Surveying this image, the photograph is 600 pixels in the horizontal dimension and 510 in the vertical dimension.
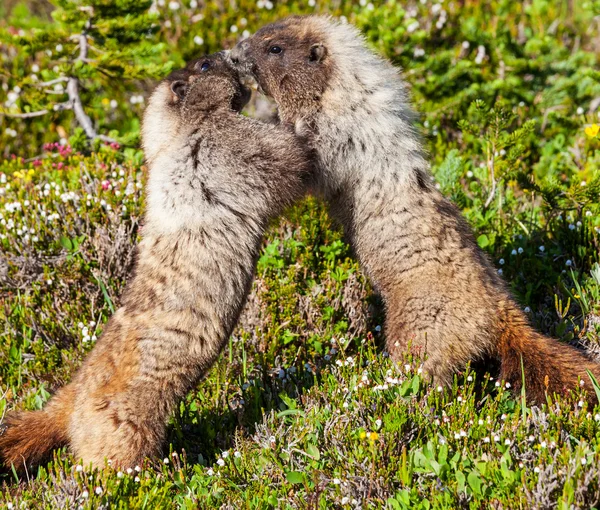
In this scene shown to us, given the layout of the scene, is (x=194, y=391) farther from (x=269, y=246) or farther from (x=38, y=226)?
(x=38, y=226)

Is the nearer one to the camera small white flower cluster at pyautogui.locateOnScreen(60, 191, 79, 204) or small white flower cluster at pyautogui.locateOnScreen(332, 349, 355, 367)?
small white flower cluster at pyautogui.locateOnScreen(332, 349, 355, 367)

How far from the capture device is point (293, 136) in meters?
5.04

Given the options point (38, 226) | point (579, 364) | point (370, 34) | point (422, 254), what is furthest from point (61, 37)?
point (579, 364)

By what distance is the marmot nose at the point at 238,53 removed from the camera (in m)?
5.68

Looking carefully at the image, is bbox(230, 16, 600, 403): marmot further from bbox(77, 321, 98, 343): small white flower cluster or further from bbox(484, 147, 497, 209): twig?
bbox(77, 321, 98, 343): small white flower cluster

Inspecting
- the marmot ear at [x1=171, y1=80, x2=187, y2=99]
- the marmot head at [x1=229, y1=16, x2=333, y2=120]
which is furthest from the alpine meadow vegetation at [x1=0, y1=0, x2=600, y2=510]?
the marmot ear at [x1=171, y1=80, x2=187, y2=99]

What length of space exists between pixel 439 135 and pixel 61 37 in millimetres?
3706

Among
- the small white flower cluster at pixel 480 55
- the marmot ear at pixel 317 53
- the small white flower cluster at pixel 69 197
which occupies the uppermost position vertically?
the marmot ear at pixel 317 53

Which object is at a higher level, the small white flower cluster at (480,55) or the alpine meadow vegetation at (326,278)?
the small white flower cluster at (480,55)

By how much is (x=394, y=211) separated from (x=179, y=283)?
59.3 inches

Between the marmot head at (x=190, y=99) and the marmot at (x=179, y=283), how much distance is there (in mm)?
15

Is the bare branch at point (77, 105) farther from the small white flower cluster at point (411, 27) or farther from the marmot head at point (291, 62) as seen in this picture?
the small white flower cluster at point (411, 27)

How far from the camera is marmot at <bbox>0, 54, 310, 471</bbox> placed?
4.42 metres

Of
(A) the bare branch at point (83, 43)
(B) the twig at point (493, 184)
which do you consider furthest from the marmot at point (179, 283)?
(A) the bare branch at point (83, 43)
